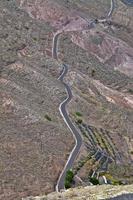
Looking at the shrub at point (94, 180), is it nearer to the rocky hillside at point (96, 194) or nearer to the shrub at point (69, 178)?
the shrub at point (69, 178)

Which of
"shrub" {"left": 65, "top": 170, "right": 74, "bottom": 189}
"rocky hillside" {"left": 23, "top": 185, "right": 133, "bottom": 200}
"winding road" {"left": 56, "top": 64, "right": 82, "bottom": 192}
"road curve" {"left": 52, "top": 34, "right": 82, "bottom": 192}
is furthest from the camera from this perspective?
"road curve" {"left": 52, "top": 34, "right": 82, "bottom": 192}

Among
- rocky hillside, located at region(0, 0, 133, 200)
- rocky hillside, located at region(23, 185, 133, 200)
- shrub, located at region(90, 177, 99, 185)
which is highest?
rocky hillside, located at region(23, 185, 133, 200)

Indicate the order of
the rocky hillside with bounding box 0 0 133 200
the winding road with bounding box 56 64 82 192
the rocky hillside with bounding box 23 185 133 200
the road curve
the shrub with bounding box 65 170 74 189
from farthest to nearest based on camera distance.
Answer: the rocky hillside with bounding box 0 0 133 200 → the road curve → the winding road with bounding box 56 64 82 192 → the shrub with bounding box 65 170 74 189 → the rocky hillside with bounding box 23 185 133 200

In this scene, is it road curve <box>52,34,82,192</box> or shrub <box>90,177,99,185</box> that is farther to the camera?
shrub <box>90,177,99,185</box>

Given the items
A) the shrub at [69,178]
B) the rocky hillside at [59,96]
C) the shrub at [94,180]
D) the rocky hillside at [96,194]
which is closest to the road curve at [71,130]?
the shrub at [69,178]

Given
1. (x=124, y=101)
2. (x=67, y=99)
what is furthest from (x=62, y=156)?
(x=124, y=101)

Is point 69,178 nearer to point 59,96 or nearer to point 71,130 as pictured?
point 71,130

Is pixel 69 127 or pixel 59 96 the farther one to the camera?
pixel 59 96

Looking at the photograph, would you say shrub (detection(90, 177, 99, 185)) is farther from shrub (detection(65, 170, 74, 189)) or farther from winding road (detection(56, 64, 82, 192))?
winding road (detection(56, 64, 82, 192))

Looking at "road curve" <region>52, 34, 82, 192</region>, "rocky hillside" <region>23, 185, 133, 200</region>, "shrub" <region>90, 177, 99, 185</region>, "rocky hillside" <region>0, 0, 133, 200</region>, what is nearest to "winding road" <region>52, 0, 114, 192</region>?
"road curve" <region>52, 34, 82, 192</region>

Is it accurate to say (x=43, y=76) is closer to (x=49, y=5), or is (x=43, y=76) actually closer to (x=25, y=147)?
(x=25, y=147)

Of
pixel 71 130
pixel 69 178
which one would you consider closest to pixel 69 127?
pixel 71 130
